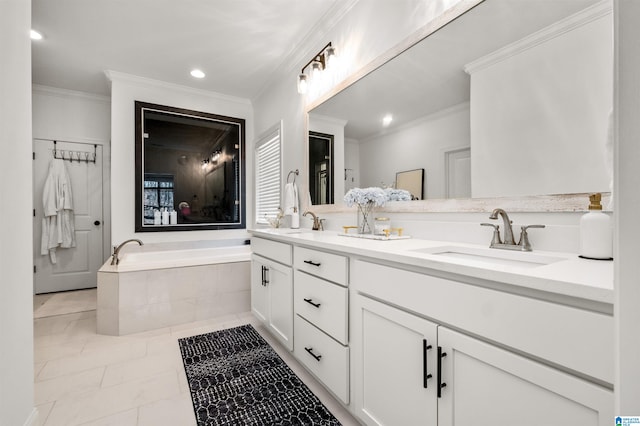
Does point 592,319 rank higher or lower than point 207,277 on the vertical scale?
higher

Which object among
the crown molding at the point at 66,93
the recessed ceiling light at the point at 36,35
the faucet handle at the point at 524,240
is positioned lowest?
the faucet handle at the point at 524,240

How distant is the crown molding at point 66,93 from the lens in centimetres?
366

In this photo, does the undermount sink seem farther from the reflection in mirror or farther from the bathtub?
the bathtub

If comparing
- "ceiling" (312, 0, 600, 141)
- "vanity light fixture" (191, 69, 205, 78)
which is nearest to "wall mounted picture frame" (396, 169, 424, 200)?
"ceiling" (312, 0, 600, 141)

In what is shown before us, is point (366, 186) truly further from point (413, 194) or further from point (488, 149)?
point (488, 149)

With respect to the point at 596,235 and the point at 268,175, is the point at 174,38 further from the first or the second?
the point at 596,235

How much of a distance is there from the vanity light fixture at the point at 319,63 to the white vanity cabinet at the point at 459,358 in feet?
5.61

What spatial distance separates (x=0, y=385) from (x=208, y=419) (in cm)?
84

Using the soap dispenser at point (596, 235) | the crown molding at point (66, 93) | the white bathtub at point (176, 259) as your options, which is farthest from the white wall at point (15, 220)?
the crown molding at point (66, 93)

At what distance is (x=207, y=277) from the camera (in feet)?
9.80

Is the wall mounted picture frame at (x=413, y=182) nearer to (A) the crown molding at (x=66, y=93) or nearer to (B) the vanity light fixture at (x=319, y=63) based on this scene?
(B) the vanity light fixture at (x=319, y=63)

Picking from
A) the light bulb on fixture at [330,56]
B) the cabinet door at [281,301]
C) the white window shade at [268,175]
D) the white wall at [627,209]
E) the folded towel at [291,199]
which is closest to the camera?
the white wall at [627,209]

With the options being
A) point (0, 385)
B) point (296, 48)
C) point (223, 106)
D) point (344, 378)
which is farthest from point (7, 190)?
point (223, 106)

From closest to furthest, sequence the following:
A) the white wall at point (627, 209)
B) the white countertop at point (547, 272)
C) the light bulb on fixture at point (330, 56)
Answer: the white wall at point (627, 209) < the white countertop at point (547, 272) < the light bulb on fixture at point (330, 56)
